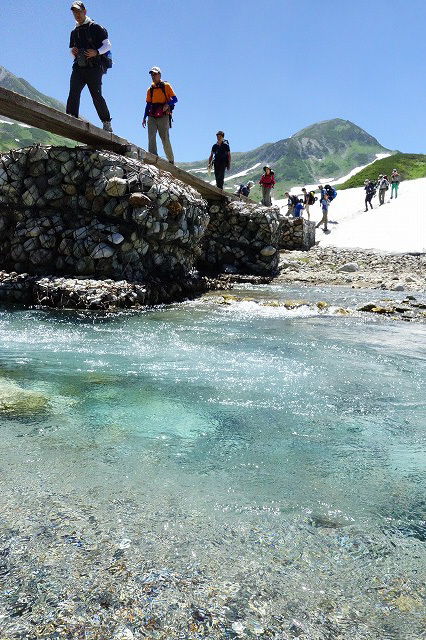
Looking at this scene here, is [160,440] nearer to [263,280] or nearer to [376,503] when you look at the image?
[376,503]

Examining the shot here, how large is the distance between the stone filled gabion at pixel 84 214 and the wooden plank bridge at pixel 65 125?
0.46m

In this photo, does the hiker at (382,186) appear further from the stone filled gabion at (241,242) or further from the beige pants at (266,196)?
the stone filled gabion at (241,242)

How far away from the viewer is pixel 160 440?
12.1ft

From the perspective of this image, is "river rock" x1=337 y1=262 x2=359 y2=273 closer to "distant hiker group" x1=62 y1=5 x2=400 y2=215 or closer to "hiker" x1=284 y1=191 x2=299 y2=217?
"distant hiker group" x1=62 y1=5 x2=400 y2=215

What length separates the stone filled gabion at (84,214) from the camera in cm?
1098

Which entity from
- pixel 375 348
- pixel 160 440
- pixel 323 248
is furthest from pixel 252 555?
pixel 323 248

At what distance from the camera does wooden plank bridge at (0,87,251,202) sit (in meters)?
9.41

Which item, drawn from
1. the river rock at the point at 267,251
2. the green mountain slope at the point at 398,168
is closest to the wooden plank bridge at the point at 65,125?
the river rock at the point at 267,251

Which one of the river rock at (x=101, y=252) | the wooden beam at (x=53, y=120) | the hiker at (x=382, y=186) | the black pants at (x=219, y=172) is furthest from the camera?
the hiker at (x=382, y=186)

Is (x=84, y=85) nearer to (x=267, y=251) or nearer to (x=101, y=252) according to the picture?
(x=101, y=252)

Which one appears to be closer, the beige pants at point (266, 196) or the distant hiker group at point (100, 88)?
the distant hiker group at point (100, 88)

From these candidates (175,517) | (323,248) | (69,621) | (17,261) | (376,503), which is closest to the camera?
(69,621)

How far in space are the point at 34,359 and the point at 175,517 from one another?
398cm

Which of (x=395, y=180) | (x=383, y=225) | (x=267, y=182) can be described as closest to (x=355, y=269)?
(x=267, y=182)
